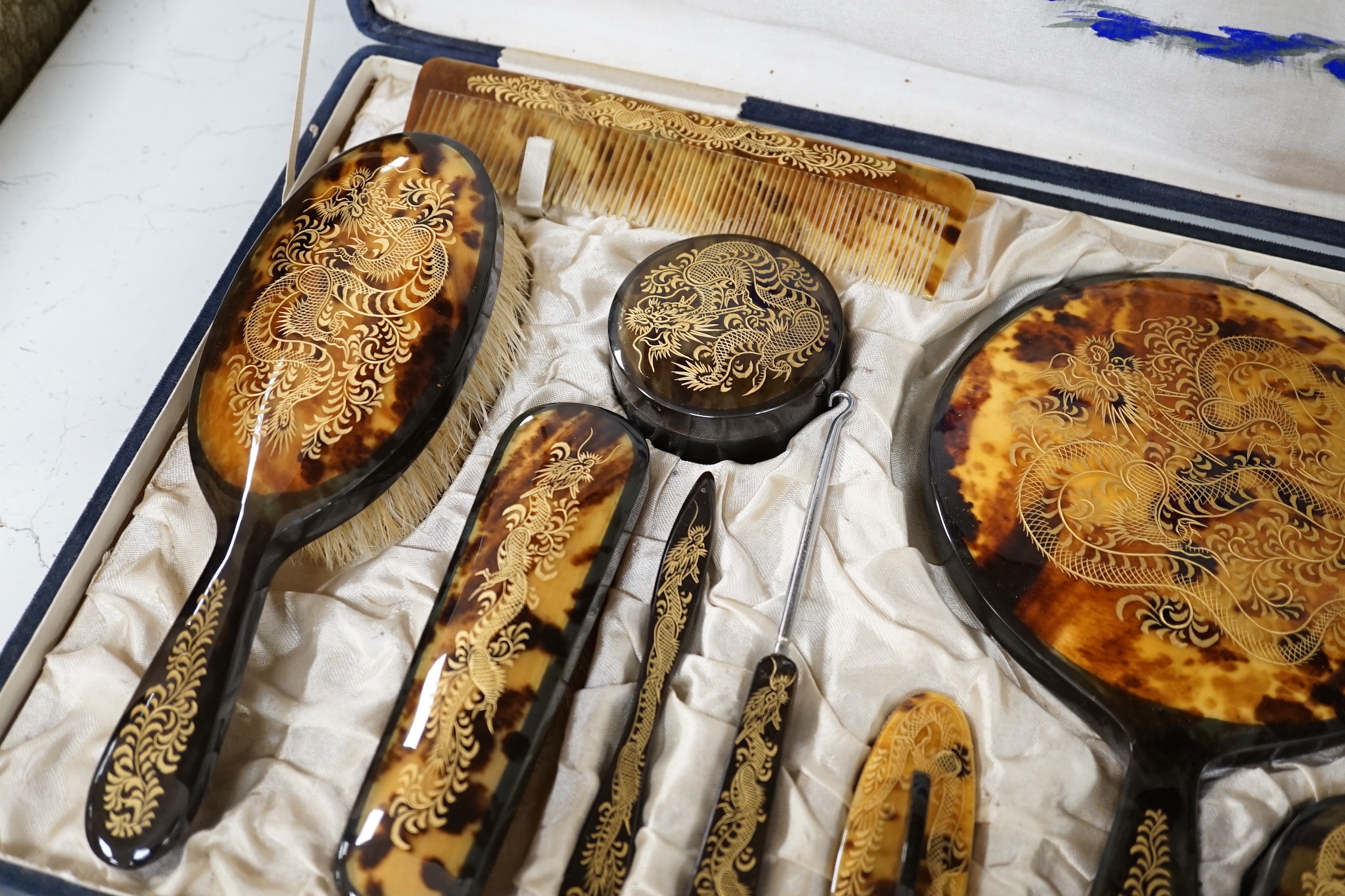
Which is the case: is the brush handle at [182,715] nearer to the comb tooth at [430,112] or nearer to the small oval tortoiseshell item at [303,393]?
the small oval tortoiseshell item at [303,393]

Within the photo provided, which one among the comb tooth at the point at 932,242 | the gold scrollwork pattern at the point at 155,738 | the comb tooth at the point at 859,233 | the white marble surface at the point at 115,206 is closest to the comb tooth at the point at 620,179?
the comb tooth at the point at 859,233

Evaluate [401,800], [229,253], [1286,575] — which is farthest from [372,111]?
[1286,575]

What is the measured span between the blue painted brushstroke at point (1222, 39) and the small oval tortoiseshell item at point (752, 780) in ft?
3.14

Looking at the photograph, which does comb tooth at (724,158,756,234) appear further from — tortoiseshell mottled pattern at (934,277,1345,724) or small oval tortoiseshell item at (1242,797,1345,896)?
small oval tortoiseshell item at (1242,797,1345,896)

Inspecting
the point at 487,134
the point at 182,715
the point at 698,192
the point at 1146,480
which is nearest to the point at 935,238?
the point at 698,192

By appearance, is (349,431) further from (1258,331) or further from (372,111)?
(1258,331)

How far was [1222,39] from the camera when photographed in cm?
152

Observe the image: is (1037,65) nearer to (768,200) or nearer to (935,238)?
(935,238)

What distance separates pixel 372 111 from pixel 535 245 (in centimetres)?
41

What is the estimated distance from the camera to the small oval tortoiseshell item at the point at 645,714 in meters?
1.04

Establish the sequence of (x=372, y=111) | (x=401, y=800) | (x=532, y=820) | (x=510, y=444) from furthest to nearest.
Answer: (x=372, y=111) → (x=510, y=444) → (x=532, y=820) → (x=401, y=800)

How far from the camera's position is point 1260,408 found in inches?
50.6

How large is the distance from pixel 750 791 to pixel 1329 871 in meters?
0.57

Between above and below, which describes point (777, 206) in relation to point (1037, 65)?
below
